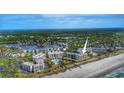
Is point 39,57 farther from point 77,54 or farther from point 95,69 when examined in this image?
point 95,69

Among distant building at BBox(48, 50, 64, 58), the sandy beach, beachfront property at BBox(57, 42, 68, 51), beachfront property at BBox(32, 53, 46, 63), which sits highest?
beachfront property at BBox(57, 42, 68, 51)

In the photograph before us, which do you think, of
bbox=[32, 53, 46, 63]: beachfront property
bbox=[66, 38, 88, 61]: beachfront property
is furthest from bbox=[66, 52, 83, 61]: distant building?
bbox=[32, 53, 46, 63]: beachfront property

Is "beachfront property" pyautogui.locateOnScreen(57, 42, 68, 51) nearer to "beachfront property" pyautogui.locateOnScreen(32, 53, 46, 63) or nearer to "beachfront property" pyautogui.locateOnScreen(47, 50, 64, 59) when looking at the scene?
"beachfront property" pyautogui.locateOnScreen(47, 50, 64, 59)

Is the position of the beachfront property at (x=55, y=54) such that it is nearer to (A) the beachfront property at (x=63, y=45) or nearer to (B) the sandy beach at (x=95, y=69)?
(A) the beachfront property at (x=63, y=45)

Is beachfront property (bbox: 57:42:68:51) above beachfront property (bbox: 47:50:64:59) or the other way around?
above

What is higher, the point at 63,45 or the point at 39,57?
the point at 63,45

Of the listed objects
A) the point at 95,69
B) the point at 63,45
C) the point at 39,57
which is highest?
the point at 63,45

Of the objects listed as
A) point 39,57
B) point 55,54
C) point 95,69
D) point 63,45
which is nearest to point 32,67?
point 39,57
